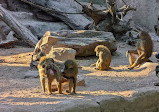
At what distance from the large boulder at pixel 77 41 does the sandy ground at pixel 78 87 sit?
45 cm

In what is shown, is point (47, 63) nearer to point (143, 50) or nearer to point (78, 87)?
point (78, 87)

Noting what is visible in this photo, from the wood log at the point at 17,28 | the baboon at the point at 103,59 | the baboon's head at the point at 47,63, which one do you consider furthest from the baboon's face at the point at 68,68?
the wood log at the point at 17,28

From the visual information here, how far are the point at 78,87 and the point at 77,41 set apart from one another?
4037 mm

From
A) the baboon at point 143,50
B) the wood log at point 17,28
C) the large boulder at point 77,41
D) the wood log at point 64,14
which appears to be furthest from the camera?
the wood log at point 64,14

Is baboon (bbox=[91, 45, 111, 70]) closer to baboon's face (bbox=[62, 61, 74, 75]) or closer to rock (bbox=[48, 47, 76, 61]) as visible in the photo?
rock (bbox=[48, 47, 76, 61])

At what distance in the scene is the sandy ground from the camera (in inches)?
149

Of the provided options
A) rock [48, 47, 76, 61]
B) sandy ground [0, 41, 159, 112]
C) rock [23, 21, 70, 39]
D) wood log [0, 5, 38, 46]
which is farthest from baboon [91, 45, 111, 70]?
rock [23, 21, 70, 39]

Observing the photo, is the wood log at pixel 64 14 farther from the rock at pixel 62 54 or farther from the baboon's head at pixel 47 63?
the baboon's head at pixel 47 63

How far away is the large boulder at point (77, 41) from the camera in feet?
28.0

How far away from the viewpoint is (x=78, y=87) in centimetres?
509

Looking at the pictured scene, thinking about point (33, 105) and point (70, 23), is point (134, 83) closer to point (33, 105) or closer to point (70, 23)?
point (33, 105)

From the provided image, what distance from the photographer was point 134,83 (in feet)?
17.5

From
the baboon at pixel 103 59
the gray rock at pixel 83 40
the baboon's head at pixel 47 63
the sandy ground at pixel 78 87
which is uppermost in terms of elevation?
the gray rock at pixel 83 40

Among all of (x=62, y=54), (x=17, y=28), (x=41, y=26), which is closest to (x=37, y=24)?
(x=41, y=26)
